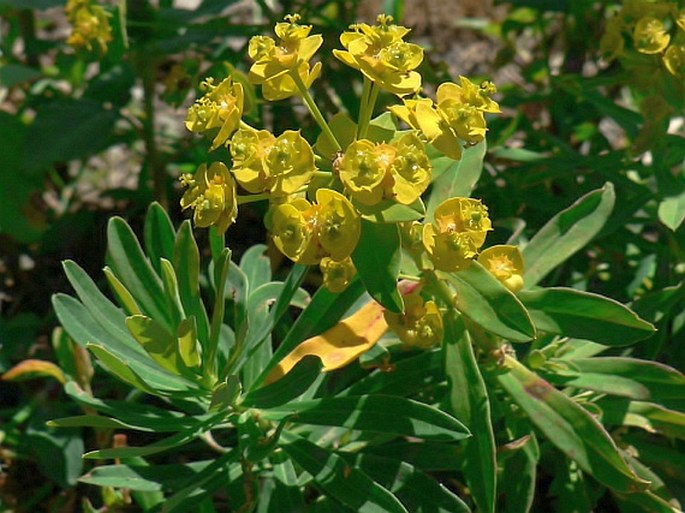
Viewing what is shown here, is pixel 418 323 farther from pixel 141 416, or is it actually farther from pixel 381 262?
pixel 141 416

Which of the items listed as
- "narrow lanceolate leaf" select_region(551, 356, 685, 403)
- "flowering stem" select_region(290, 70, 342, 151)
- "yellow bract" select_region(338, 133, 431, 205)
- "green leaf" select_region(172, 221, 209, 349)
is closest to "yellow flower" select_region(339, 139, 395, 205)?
"yellow bract" select_region(338, 133, 431, 205)

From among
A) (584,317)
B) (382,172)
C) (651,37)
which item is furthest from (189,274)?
(651,37)

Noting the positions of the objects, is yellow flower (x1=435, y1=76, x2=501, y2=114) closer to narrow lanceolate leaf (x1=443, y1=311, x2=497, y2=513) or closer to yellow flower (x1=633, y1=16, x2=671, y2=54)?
narrow lanceolate leaf (x1=443, y1=311, x2=497, y2=513)

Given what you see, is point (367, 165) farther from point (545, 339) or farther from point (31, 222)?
point (31, 222)

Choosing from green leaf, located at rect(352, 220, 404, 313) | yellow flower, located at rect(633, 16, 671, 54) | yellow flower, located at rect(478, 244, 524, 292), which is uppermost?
yellow flower, located at rect(633, 16, 671, 54)

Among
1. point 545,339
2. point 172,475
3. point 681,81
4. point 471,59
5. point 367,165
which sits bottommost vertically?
point 471,59

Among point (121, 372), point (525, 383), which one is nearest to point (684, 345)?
point (525, 383)

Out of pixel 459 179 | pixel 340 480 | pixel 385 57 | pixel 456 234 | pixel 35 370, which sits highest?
pixel 385 57
